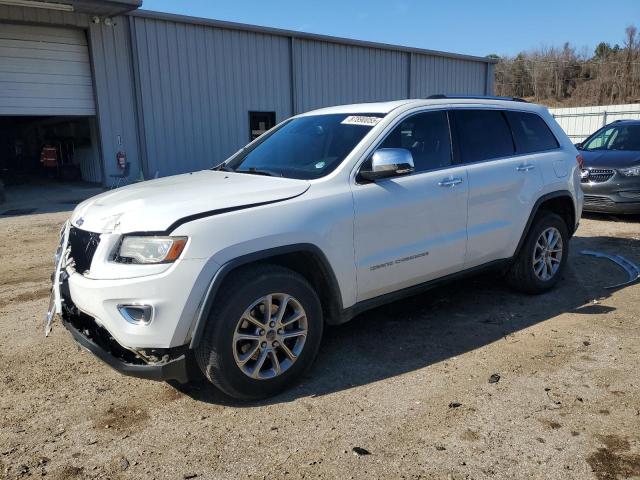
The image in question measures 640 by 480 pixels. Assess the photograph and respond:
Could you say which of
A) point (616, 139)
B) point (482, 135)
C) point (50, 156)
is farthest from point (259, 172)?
point (50, 156)

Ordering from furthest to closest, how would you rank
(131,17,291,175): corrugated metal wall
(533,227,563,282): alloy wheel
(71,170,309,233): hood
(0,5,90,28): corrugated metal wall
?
(131,17,291,175): corrugated metal wall → (0,5,90,28): corrugated metal wall → (533,227,563,282): alloy wheel → (71,170,309,233): hood

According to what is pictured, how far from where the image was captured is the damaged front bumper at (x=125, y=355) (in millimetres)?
2996

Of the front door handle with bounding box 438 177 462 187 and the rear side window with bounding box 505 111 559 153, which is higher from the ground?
the rear side window with bounding box 505 111 559 153

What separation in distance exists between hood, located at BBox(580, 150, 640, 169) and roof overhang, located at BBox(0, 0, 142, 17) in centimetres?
1083

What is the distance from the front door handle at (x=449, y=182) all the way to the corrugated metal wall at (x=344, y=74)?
14.1m

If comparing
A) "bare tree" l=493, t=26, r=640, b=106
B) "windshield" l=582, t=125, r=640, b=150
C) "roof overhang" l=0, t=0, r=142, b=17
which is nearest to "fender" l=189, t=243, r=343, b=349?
"windshield" l=582, t=125, r=640, b=150

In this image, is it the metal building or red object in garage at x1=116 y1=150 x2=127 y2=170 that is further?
red object in garage at x1=116 y1=150 x2=127 y2=170

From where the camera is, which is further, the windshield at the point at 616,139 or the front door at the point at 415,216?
the windshield at the point at 616,139

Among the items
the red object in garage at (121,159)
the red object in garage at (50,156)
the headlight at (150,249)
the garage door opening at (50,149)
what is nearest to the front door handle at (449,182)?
the headlight at (150,249)

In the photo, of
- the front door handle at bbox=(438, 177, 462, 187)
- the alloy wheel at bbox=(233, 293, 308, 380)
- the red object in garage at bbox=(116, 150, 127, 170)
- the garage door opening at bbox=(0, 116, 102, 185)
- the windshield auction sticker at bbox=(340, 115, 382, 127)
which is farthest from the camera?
the garage door opening at bbox=(0, 116, 102, 185)

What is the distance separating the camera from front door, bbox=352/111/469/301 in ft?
12.1

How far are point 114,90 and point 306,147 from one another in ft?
38.1

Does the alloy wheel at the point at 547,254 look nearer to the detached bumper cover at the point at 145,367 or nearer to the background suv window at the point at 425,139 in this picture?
the background suv window at the point at 425,139

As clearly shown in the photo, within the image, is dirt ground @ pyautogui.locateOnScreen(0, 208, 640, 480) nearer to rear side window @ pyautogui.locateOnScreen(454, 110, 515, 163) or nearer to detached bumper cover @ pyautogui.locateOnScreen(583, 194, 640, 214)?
rear side window @ pyautogui.locateOnScreen(454, 110, 515, 163)
